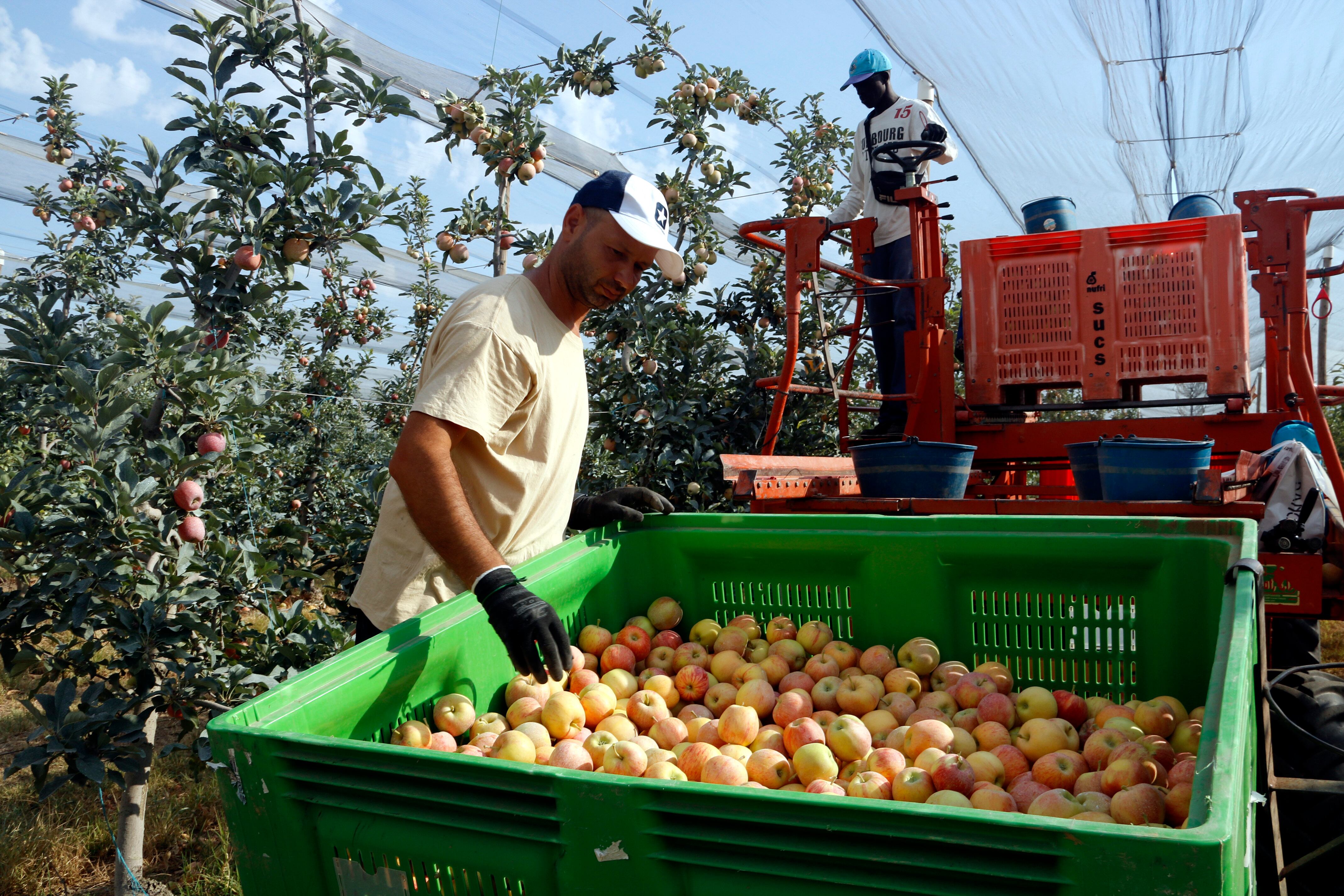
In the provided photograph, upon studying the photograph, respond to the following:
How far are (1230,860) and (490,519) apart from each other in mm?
1473

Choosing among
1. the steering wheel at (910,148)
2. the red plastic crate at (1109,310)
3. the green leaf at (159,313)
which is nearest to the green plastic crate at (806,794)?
the green leaf at (159,313)

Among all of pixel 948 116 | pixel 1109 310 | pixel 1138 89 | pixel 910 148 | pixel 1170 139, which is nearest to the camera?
pixel 1109 310

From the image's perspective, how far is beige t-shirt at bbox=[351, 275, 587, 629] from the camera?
5.70 feet

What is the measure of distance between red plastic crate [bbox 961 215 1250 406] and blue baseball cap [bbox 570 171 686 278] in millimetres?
2388

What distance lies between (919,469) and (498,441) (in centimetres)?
150

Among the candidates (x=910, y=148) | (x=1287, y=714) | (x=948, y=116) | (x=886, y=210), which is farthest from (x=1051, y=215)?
(x=948, y=116)

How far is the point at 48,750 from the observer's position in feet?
7.38

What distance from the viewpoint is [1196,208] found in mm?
4262

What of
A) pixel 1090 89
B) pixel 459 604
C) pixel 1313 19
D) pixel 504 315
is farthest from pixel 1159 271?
pixel 1090 89

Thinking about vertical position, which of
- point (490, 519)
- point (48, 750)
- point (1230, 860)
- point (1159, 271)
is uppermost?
point (1159, 271)

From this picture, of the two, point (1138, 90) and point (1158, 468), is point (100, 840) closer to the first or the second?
point (1158, 468)

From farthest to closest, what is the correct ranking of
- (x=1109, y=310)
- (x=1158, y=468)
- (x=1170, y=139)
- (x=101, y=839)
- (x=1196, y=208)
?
(x=1170, y=139) → (x=1196, y=208) → (x=1109, y=310) → (x=101, y=839) → (x=1158, y=468)

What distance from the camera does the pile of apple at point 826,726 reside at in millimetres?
1354

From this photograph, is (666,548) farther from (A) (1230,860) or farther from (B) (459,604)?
(A) (1230,860)
